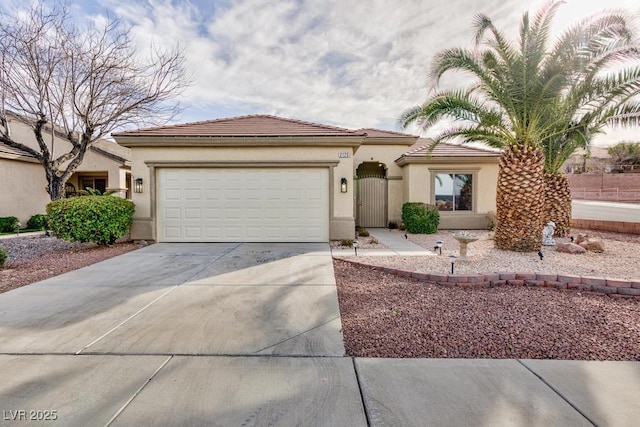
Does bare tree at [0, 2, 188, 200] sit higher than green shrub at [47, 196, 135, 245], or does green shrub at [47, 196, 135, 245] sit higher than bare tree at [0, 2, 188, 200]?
bare tree at [0, 2, 188, 200]

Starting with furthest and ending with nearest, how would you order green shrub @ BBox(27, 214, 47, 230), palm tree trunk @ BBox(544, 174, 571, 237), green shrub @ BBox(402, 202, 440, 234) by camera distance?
green shrub @ BBox(27, 214, 47, 230) → green shrub @ BBox(402, 202, 440, 234) → palm tree trunk @ BBox(544, 174, 571, 237)

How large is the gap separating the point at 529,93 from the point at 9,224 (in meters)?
19.7

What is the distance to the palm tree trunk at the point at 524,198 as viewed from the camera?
7.51 meters

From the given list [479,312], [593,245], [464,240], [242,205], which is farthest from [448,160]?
[479,312]

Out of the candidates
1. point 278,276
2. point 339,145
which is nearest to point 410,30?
point 339,145

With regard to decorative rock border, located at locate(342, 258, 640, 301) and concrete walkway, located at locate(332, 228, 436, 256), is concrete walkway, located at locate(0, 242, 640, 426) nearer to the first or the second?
decorative rock border, located at locate(342, 258, 640, 301)

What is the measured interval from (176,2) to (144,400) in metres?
12.1

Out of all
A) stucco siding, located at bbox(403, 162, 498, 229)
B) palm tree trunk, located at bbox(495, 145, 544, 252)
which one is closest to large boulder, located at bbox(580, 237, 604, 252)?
palm tree trunk, located at bbox(495, 145, 544, 252)

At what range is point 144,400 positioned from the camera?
7.93 ft

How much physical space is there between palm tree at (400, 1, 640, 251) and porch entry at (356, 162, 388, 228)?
209 inches

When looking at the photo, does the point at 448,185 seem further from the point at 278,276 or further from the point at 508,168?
the point at 278,276

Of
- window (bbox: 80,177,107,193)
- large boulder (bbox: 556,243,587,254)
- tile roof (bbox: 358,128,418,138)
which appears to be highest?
tile roof (bbox: 358,128,418,138)

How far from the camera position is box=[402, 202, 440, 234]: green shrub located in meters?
11.2

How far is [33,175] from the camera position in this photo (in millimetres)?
14555
